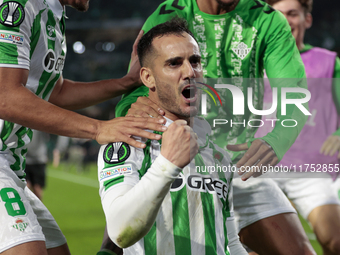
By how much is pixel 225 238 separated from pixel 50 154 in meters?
19.1

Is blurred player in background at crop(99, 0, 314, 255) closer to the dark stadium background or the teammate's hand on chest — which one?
the teammate's hand on chest

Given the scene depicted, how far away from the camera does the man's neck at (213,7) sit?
9.21ft

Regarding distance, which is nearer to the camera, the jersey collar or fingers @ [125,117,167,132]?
fingers @ [125,117,167,132]

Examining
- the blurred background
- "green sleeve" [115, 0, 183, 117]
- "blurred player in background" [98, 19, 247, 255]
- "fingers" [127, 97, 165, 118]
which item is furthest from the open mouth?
the blurred background

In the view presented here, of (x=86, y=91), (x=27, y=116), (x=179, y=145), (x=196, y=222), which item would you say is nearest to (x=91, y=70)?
(x=86, y=91)

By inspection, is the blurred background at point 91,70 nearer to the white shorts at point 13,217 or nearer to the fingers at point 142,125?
the white shorts at point 13,217

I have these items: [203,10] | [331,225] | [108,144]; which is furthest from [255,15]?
→ [331,225]

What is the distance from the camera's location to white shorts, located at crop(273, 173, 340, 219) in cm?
357

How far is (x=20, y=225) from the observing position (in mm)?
1983

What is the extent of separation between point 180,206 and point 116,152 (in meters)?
0.42

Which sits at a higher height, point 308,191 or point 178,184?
point 178,184

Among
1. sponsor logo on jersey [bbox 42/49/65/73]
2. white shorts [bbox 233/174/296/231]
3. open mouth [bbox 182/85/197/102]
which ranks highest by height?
sponsor logo on jersey [bbox 42/49/65/73]

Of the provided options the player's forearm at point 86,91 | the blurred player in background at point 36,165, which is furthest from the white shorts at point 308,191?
the blurred player in background at point 36,165

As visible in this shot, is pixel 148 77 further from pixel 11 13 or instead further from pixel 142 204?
pixel 142 204
